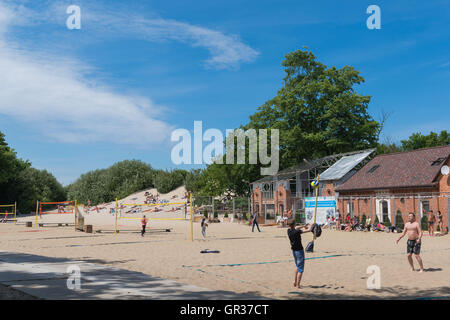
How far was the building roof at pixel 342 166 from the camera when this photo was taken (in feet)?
127

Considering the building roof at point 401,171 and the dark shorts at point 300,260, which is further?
the building roof at point 401,171

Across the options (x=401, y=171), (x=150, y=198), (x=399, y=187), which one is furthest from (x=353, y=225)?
(x=150, y=198)

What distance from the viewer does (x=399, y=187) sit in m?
31.9

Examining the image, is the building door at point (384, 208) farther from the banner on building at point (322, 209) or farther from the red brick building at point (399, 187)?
the banner on building at point (322, 209)

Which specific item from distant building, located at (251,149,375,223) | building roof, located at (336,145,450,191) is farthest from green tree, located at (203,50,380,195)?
building roof, located at (336,145,450,191)

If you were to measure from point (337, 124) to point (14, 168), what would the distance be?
52975mm

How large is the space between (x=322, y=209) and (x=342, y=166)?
20.3 feet

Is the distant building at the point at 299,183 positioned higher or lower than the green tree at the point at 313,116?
lower

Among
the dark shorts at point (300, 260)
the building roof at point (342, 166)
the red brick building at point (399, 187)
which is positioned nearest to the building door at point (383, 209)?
the red brick building at point (399, 187)

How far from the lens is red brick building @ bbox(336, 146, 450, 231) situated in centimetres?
2964

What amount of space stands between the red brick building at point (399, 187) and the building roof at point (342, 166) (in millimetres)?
856

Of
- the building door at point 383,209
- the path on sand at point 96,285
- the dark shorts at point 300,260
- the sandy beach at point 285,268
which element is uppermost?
the building door at point 383,209
